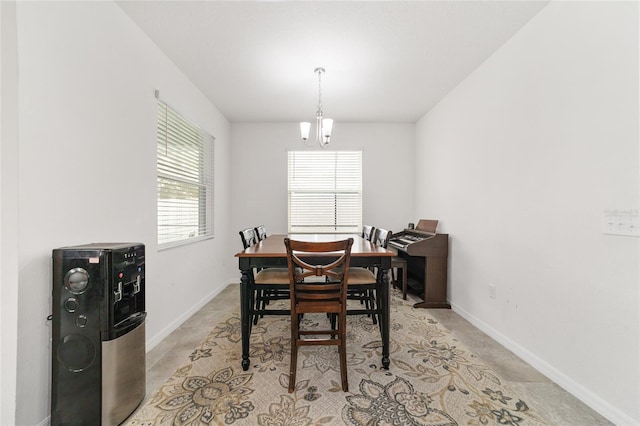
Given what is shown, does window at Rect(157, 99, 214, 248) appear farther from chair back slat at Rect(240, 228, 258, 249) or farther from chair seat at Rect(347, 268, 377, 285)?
chair seat at Rect(347, 268, 377, 285)

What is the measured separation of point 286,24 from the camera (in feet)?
7.08

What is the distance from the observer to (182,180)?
3010 mm

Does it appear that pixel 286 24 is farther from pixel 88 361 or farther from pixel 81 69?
pixel 88 361

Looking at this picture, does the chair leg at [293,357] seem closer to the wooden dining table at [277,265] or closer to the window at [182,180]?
the wooden dining table at [277,265]

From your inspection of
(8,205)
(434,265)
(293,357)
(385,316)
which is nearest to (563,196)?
(385,316)

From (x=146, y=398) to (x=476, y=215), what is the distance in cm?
311

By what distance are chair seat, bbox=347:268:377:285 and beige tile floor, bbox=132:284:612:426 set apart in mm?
1032

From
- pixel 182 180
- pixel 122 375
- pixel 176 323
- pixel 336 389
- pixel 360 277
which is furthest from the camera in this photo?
pixel 182 180

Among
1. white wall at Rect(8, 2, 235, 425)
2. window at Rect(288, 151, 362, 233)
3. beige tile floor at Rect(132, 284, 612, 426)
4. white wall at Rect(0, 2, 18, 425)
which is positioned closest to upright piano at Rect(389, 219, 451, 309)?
beige tile floor at Rect(132, 284, 612, 426)

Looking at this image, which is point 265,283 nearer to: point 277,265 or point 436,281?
point 277,265

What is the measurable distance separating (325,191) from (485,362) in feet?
10.3

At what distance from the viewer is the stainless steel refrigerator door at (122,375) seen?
1.42m

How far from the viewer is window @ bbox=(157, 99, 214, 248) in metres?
2.65

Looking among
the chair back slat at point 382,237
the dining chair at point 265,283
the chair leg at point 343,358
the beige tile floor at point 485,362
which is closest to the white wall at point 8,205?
the beige tile floor at point 485,362
